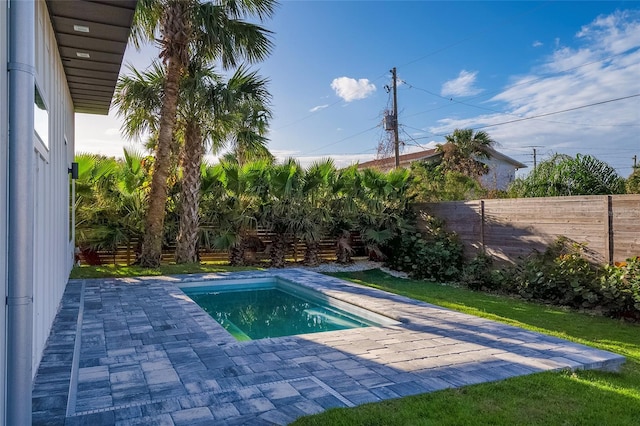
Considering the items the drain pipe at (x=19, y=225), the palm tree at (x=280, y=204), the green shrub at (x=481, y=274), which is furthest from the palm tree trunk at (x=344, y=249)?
the drain pipe at (x=19, y=225)

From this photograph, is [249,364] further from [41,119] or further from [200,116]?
[200,116]

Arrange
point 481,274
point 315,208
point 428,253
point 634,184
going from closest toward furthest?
point 481,274 → point 428,253 → point 634,184 → point 315,208

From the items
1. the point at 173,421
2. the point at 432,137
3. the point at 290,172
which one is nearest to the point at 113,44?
the point at 173,421

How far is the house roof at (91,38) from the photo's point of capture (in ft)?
17.0

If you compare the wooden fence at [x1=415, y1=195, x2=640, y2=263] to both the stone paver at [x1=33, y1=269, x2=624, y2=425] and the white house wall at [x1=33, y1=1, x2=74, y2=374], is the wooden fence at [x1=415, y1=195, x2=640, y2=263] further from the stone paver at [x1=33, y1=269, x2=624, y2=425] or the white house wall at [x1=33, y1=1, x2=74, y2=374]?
the white house wall at [x1=33, y1=1, x2=74, y2=374]

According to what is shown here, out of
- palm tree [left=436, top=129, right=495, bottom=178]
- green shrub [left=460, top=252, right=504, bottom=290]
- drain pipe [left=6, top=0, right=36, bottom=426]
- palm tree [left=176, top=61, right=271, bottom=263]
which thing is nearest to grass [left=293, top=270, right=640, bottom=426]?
drain pipe [left=6, top=0, right=36, bottom=426]

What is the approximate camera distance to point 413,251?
12.9 meters

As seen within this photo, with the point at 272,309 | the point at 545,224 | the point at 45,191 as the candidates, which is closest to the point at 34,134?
the point at 45,191

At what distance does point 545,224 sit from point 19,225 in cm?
958

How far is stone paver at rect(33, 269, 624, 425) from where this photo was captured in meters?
3.57

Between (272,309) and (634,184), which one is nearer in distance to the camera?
(272,309)

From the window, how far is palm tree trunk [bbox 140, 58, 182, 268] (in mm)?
6188

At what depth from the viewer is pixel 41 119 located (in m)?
4.71

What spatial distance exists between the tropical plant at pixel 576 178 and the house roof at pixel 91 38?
1310 cm
